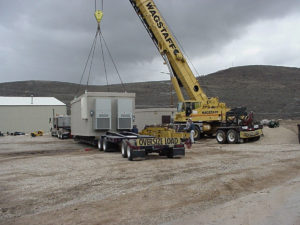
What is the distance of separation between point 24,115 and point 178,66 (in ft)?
117

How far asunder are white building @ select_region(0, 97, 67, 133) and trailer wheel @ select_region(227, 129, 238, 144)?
37271mm

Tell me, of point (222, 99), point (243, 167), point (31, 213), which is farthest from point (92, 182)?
point (222, 99)

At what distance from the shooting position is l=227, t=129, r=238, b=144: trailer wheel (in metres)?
20.6

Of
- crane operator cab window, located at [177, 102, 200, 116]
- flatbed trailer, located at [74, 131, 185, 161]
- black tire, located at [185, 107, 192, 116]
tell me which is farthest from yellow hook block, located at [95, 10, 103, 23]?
black tire, located at [185, 107, 192, 116]

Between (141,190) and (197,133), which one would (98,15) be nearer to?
(197,133)

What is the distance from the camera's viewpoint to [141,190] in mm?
8031

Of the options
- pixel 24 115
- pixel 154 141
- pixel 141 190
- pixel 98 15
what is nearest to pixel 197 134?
pixel 98 15

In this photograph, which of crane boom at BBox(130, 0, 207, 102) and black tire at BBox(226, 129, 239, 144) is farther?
crane boom at BBox(130, 0, 207, 102)

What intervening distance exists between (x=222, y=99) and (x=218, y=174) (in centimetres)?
5821

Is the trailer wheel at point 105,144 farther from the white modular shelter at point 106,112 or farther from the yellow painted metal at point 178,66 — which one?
the yellow painted metal at point 178,66

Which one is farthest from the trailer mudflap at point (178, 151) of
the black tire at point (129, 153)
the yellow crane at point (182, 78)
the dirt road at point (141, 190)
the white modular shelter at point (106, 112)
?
the yellow crane at point (182, 78)

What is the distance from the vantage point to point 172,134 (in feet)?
49.3

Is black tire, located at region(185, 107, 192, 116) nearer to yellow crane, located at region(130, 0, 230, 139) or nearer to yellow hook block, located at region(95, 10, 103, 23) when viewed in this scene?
yellow crane, located at region(130, 0, 230, 139)

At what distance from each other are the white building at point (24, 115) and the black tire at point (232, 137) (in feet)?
122
